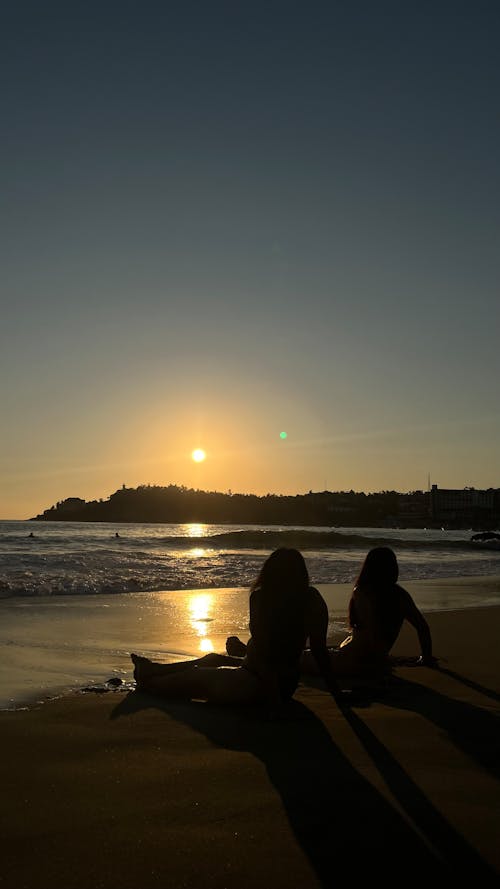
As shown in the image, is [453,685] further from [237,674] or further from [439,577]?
[439,577]

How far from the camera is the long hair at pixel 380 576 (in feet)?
21.5

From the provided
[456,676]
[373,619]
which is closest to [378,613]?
[373,619]

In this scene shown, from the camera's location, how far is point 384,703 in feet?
18.0

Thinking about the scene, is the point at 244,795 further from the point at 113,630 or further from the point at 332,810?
the point at 113,630

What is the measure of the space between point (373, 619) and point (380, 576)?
41 centimetres

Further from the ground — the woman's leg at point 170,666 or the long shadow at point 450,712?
the woman's leg at point 170,666

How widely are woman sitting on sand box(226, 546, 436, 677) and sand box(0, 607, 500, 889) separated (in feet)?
4.01

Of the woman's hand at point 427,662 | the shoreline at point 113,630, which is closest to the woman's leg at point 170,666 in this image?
the shoreline at point 113,630

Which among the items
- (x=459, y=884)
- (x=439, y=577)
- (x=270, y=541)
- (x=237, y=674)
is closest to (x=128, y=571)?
(x=439, y=577)

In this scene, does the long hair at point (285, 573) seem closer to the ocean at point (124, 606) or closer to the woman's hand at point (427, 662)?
the ocean at point (124, 606)

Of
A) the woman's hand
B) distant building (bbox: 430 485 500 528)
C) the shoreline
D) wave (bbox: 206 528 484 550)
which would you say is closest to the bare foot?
the shoreline

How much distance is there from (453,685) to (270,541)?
41.2 metres

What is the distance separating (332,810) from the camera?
3.18 m

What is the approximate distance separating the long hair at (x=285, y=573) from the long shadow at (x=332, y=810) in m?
0.89
